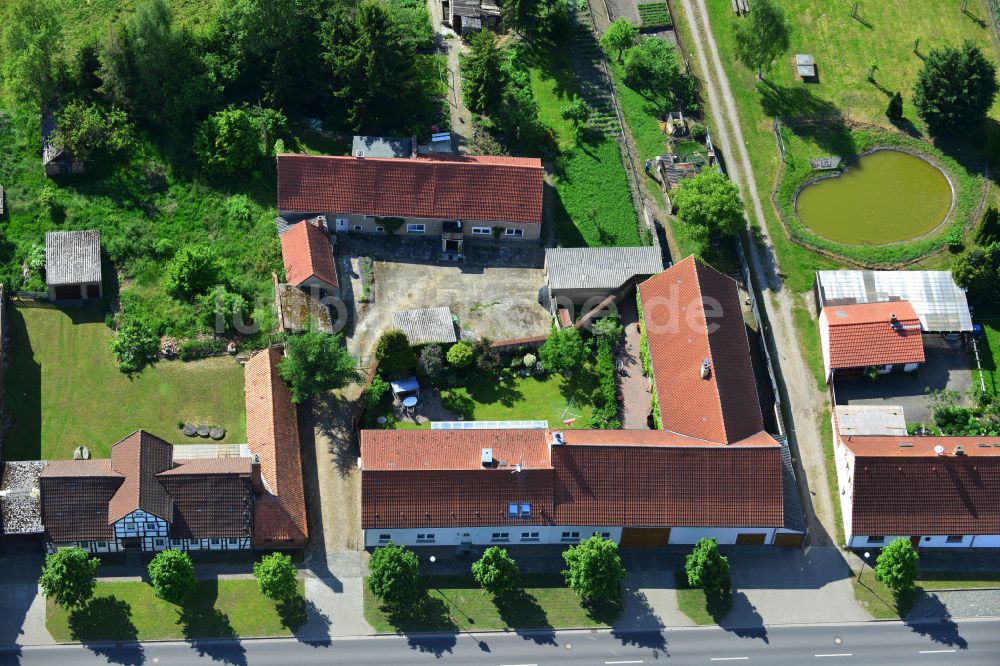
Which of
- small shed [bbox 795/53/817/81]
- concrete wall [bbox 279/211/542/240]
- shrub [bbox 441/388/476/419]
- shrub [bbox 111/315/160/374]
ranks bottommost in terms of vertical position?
shrub [bbox 441/388/476/419]

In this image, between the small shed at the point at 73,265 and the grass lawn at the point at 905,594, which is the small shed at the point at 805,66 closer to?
the grass lawn at the point at 905,594

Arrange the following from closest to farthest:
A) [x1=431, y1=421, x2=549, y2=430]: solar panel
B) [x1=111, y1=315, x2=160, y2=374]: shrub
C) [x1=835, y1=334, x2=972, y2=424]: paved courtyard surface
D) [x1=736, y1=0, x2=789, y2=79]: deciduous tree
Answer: [x1=431, y1=421, x2=549, y2=430]: solar panel → [x1=111, y1=315, x2=160, y2=374]: shrub → [x1=835, y1=334, x2=972, y2=424]: paved courtyard surface → [x1=736, y1=0, x2=789, y2=79]: deciduous tree

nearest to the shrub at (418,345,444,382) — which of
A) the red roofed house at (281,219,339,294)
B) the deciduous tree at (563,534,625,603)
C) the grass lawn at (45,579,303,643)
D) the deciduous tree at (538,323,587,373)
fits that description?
the deciduous tree at (538,323,587,373)

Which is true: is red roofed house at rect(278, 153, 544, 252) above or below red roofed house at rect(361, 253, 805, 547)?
above

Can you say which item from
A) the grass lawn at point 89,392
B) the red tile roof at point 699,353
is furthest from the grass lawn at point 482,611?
the grass lawn at point 89,392

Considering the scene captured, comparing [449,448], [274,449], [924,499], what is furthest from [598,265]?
[924,499]

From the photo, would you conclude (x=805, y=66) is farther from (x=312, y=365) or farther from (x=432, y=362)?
(x=312, y=365)

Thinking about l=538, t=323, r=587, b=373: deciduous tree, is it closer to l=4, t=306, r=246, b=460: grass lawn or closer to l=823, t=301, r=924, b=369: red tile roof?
l=823, t=301, r=924, b=369: red tile roof
